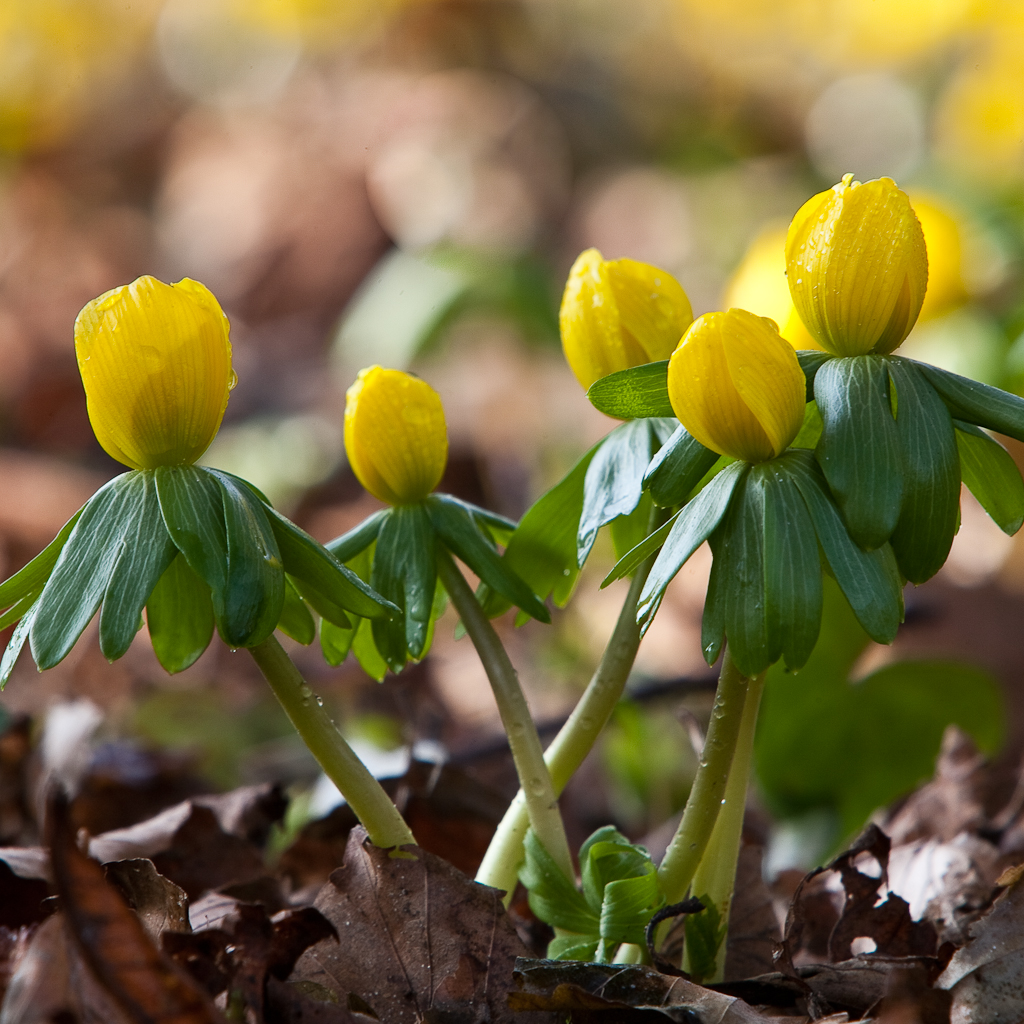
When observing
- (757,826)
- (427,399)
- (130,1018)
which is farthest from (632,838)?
(130,1018)

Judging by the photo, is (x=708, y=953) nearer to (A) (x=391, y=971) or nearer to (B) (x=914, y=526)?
(A) (x=391, y=971)

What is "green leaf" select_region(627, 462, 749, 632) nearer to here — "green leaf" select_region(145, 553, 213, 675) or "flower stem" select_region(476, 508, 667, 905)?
"flower stem" select_region(476, 508, 667, 905)

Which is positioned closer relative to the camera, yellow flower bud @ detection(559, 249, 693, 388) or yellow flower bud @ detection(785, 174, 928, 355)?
yellow flower bud @ detection(785, 174, 928, 355)

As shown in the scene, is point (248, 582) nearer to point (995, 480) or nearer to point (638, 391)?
point (638, 391)

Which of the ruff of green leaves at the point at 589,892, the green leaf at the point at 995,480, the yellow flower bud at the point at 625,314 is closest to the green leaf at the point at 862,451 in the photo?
the green leaf at the point at 995,480

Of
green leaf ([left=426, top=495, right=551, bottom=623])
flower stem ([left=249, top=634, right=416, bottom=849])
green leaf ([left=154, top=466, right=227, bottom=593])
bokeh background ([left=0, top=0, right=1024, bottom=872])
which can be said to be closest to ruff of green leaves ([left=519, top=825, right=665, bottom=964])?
flower stem ([left=249, top=634, right=416, bottom=849])
